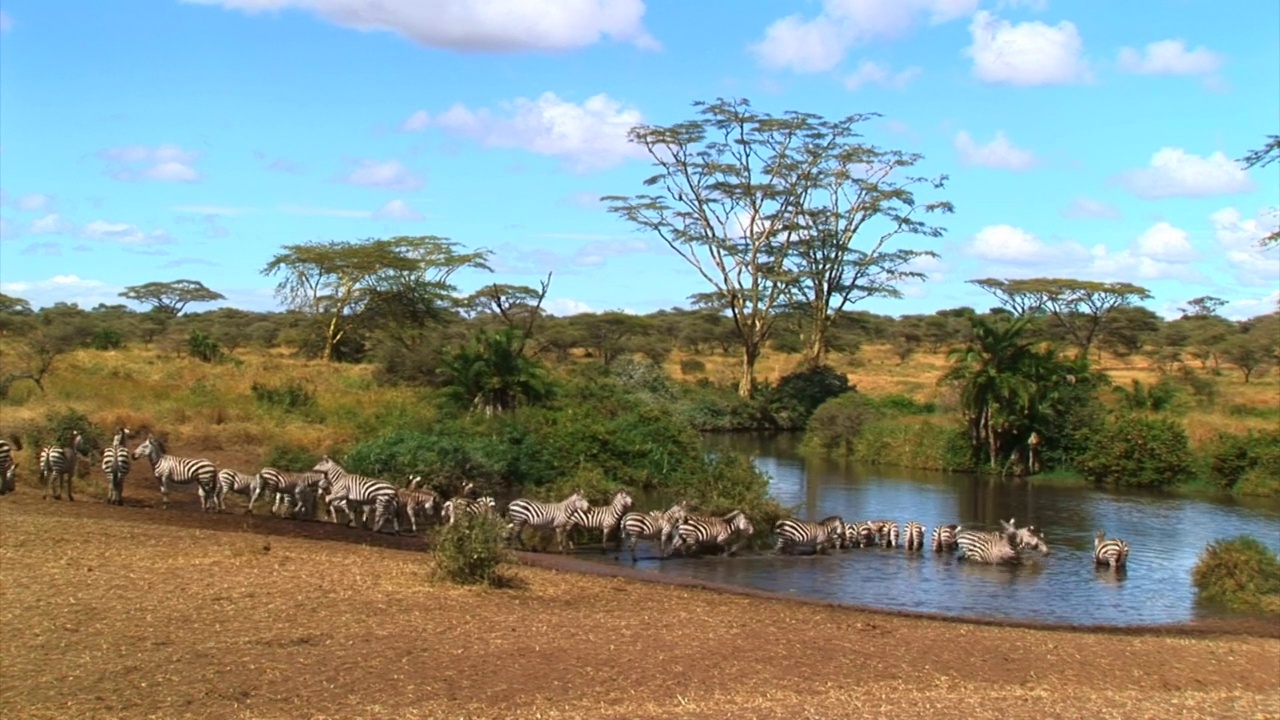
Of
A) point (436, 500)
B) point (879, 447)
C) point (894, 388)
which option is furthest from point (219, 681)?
point (894, 388)

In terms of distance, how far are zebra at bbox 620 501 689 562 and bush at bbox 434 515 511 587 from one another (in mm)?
5735

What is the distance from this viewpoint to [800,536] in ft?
65.8

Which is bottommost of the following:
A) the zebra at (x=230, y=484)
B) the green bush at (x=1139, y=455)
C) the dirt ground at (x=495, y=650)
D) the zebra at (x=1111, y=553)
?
the dirt ground at (x=495, y=650)

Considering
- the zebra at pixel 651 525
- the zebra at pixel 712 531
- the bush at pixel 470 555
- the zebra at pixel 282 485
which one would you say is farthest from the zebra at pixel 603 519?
the bush at pixel 470 555

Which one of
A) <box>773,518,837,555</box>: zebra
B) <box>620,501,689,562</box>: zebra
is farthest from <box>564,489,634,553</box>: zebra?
<box>773,518,837,555</box>: zebra

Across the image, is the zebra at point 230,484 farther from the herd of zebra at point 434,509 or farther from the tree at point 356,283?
the tree at point 356,283

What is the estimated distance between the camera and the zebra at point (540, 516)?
1889 centimetres

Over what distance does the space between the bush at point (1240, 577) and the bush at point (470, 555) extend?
1021 centimetres

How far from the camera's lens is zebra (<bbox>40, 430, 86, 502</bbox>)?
1884 cm

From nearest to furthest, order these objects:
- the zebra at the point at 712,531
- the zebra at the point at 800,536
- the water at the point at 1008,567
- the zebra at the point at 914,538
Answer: the water at the point at 1008,567, the zebra at the point at 712,531, the zebra at the point at 800,536, the zebra at the point at 914,538

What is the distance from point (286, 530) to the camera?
1753cm

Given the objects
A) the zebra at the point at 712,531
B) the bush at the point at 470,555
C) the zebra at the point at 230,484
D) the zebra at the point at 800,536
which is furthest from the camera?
the zebra at the point at 800,536

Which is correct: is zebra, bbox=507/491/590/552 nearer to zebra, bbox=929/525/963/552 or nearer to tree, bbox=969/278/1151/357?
zebra, bbox=929/525/963/552

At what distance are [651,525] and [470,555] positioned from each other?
6366 mm
